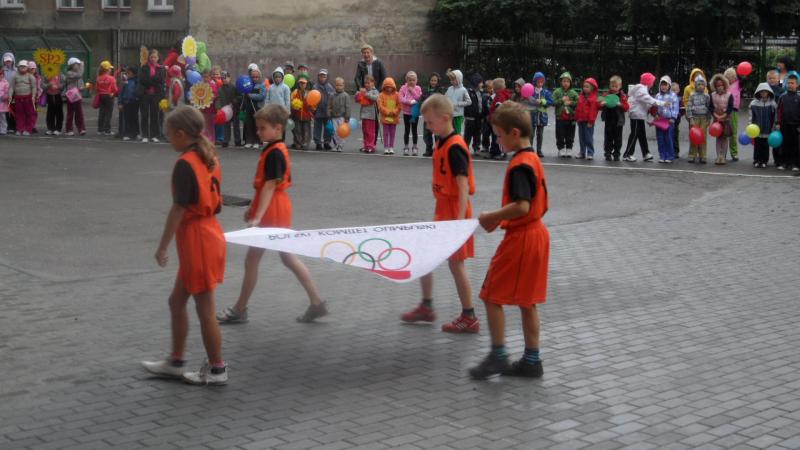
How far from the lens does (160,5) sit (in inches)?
1602

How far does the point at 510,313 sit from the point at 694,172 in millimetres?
11576

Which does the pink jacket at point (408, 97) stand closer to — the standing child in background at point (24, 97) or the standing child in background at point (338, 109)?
the standing child in background at point (338, 109)

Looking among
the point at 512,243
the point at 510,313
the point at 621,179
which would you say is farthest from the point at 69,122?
the point at 512,243

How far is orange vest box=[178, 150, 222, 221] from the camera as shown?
682 cm

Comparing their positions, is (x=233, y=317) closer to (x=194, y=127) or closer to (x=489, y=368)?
(x=194, y=127)

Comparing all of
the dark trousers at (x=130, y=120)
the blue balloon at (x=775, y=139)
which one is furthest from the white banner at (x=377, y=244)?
the dark trousers at (x=130, y=120)

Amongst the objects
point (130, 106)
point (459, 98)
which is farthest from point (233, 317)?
point (130, 106)

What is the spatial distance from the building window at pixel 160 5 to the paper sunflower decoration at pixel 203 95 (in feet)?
59.8

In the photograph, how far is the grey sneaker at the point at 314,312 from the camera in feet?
28.6

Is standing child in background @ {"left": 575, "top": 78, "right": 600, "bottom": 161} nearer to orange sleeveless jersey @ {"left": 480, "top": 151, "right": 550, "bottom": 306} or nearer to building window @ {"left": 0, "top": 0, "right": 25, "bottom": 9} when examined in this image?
orange sleeveless jersey @ {"left": 480, "top": 151, "right": 550, "bottom": 306}

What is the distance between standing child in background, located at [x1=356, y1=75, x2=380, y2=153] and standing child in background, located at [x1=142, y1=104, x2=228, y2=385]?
15629mm

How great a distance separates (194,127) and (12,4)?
36.7 meters

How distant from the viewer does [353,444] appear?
5961mm

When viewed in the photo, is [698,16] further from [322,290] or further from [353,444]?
[353,444]
